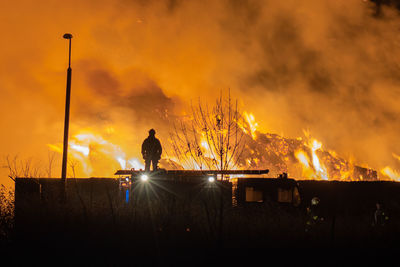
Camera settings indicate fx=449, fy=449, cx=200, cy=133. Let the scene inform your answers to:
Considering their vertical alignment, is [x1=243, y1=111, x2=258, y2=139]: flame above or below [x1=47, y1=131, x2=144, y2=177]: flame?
above

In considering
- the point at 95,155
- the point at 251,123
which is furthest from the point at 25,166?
the point at 251,123

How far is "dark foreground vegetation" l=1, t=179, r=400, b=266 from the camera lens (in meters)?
10.6

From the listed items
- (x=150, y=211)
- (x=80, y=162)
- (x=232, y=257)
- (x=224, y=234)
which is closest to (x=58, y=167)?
(x=80, y=162)

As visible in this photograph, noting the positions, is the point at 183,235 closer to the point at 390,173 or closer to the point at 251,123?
the point at 251,123

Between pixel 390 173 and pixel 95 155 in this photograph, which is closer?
pixel 95 155

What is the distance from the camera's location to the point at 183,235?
13023 millimetres

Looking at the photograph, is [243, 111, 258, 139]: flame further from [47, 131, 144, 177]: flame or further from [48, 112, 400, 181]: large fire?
[47, 131, 144, 177]: flame

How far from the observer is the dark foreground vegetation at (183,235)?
416 inches

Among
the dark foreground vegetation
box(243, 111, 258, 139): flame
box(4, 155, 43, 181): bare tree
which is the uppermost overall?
box(243, 111, 258, 139): flame

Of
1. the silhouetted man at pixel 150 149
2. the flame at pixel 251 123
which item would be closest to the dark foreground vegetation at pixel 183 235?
the silhouetted man at pixel 150 149

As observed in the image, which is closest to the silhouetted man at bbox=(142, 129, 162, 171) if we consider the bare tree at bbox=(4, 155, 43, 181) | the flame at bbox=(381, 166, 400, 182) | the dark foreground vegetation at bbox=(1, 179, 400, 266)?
the dark foreground vegetation at bbox=(1, 179, 400, 266)

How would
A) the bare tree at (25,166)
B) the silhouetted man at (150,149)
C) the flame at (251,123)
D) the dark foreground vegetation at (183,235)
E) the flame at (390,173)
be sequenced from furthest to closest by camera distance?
the flame at (390,173) < the flame at (251,123) < the bare tree at (25,166) < the silhouetted man at (150,149) < the dark foreground vegetation at (183,235)

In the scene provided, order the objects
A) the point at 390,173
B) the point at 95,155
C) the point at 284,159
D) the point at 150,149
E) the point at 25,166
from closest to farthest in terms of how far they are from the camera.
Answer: the point at 150,149 → the point at 25,166 → the point at 95,155 → the point at 284,159 → the point at 390,173

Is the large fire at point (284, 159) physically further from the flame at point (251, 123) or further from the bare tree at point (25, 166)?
the bare tree at point (25, 166)
